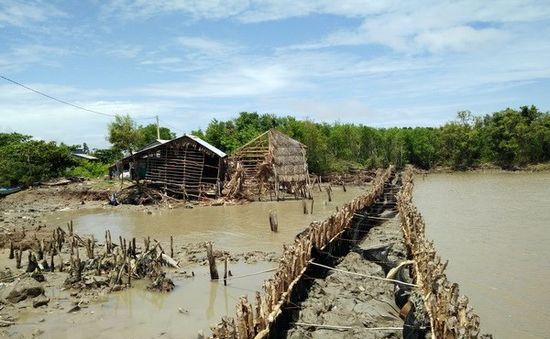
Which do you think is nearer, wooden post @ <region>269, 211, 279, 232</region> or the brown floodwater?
the brown floodwater

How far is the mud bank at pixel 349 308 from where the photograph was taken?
318 inches

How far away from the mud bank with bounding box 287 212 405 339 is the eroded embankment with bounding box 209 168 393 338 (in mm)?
422

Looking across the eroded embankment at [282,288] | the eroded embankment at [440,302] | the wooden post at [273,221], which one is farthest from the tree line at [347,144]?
the eroded embankment at [440,302]

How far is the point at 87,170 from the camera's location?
133 feet

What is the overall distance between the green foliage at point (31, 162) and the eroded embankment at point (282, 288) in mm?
28300

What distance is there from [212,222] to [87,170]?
78.9 feet

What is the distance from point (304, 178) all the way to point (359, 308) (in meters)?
20.2

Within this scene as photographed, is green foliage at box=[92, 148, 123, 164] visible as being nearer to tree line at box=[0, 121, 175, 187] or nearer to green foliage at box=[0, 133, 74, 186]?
tree line at box=[0, 121, 175, 187]

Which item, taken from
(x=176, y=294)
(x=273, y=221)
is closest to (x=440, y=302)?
(x=176, y=294)

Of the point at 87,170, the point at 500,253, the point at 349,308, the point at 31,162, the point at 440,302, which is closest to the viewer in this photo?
the point at 440,302

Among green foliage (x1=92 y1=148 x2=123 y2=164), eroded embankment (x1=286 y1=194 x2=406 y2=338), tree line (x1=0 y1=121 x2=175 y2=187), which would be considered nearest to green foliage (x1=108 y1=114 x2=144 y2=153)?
tree line (x1=0 y1=121 x2=175 y2=187)

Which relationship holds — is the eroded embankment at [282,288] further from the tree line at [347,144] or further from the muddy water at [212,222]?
the tree line at [347,144]

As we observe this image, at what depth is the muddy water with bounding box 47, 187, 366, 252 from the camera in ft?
56.6

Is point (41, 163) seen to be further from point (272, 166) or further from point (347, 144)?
point (347, 144)
